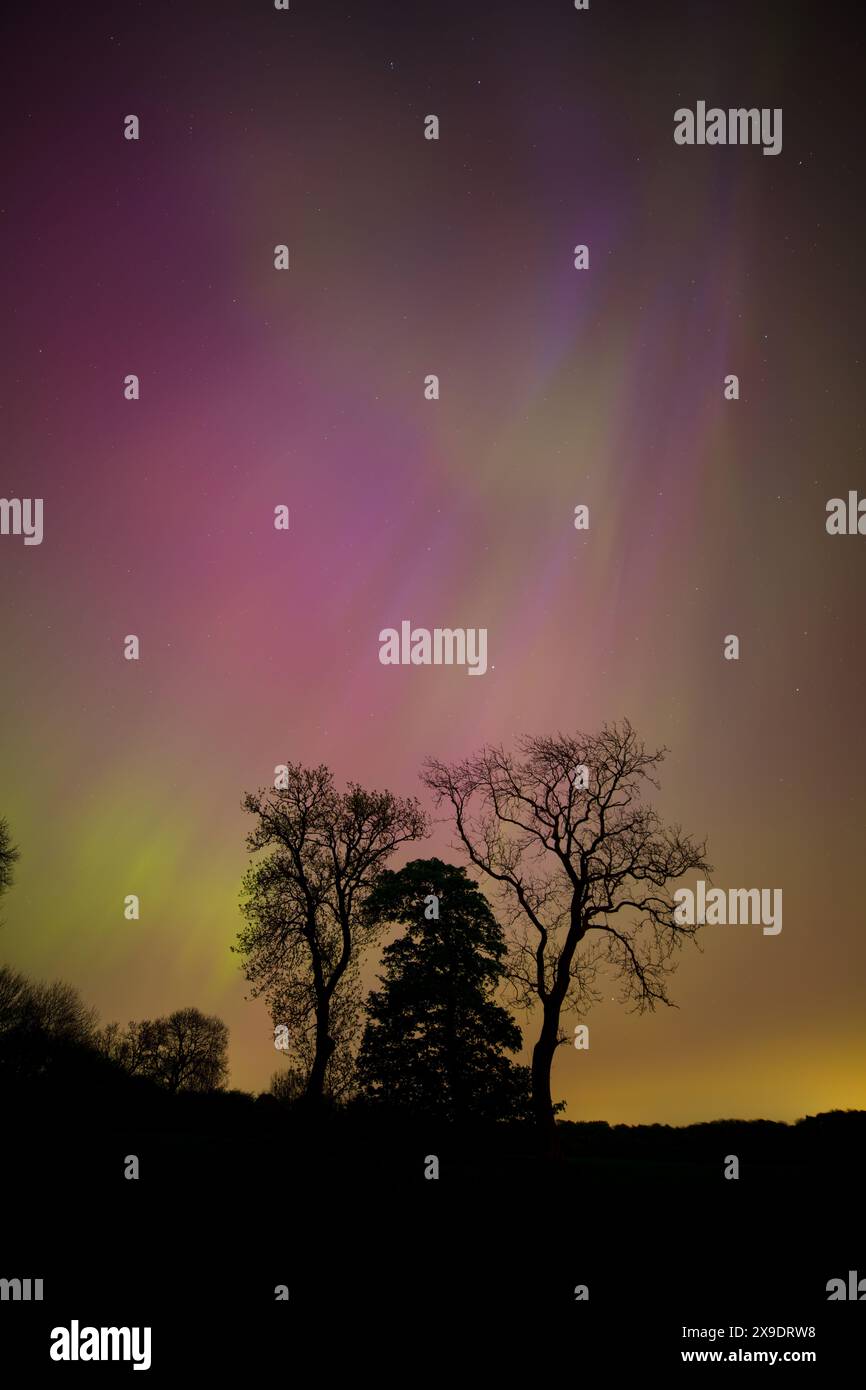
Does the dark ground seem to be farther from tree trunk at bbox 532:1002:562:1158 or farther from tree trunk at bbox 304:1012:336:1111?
tree trunk at bbox 304:1012:336:1111

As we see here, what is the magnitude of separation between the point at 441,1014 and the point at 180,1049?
234 feet

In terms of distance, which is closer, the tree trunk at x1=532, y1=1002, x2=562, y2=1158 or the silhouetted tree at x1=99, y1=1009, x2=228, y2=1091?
the tree trunk at x1=532, y1=1002, x2=562, y2=1158

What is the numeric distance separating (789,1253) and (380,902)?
24.8 metres

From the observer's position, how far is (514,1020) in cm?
3838

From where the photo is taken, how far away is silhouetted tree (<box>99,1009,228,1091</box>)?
9281 cm

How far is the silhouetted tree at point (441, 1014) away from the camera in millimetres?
36625

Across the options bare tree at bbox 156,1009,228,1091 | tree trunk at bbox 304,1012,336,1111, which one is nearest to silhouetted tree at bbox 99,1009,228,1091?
bare tree at bbox 156,1009,228,1091

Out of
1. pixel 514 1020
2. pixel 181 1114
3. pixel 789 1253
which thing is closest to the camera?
pixel 789 1253

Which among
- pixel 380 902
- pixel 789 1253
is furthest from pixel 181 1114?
pixel 789 1253

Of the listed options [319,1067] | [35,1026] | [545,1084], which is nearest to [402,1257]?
[545,1084]

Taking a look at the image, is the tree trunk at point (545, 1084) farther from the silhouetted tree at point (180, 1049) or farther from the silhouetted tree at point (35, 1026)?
the silhouetted tree at point (180, 1049)

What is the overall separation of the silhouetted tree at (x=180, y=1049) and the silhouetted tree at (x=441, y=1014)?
2631 inches

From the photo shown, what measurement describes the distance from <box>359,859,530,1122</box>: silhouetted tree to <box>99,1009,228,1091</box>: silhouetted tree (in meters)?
66.8
